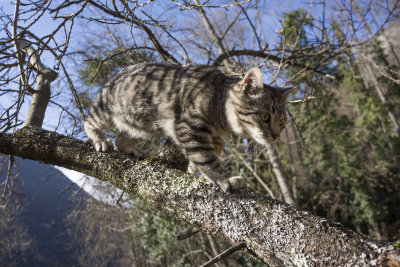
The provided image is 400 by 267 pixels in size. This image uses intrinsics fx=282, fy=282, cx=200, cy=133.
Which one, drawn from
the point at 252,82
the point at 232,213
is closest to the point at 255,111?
the point at 252,82

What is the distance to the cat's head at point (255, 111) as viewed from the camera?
2.38 metres

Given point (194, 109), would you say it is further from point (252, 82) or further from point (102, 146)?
point (102, 146)

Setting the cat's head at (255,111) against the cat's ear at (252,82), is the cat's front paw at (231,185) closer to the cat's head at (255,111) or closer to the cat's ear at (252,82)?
the cat's head at (255,111)

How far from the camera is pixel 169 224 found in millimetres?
8836

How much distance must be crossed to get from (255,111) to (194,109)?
1.70ft

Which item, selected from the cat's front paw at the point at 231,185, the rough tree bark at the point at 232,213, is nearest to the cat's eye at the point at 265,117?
the cat's front paw at the point at 231,185

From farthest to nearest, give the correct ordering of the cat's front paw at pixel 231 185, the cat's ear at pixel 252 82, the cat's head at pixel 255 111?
1. the cat's head at pixel 255 111
2. the cat's ear at pixel 252 82
3. the cat's front paw at pixel 231 185

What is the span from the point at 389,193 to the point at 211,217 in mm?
11520

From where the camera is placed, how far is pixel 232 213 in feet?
4.75

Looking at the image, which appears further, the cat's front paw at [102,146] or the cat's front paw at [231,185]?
the cat's front paw at [102,146]

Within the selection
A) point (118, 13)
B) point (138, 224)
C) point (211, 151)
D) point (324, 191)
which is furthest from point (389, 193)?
point (118, 13)

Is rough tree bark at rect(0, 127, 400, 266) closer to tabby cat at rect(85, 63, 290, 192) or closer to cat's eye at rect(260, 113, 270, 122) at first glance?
tabby cat at rect(85, 63, 290, 192)

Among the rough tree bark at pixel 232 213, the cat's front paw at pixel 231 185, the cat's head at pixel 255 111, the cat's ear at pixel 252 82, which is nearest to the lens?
the rough tree bark at pixel 232 213

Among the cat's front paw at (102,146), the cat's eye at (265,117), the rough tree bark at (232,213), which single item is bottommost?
the rough tree bark at (232,213)
